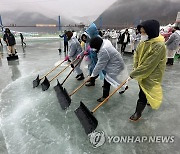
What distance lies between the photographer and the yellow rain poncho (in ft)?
7.66

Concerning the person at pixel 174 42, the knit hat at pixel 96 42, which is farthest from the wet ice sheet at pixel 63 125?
the person at pixel 174 42

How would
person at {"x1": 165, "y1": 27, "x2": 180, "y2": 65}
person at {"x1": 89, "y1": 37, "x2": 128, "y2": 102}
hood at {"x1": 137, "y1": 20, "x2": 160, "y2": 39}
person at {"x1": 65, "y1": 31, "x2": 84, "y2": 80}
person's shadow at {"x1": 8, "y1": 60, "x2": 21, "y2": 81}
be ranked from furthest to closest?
person at {"x1": 165, "y1": 27, "x2": 180, "y2": 65} → person's shadow at {"x1": 8, "y1": 60, "x2": 21, "y2": 81} → person at {"x1": 65, "y1": 31, "x2": 84, "y2": 80} → person at {"x1": 89, "y1": 37, "x2": 128, "y2": 102} → hood at {"x1": 137, "y1": 20, "x2": 160, "y2": 39}

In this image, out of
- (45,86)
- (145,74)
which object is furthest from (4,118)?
(145,74)

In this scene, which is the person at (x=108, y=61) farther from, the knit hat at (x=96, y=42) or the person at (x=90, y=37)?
the person at (x=90, y=37)

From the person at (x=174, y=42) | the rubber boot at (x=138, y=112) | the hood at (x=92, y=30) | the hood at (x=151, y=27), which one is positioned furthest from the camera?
the person at (x=174, y=42)

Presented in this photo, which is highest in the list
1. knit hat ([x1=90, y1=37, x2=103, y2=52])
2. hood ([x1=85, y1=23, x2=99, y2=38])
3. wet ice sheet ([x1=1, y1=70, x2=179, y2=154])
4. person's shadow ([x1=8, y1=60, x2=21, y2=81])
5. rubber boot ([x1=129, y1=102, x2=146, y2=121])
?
hood ([x1=85, y1=23, x2=99, y2=38])

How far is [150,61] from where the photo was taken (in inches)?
93.2

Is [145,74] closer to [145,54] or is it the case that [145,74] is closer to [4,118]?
[145,54]

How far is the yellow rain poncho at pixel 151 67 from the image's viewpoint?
2336 millimetres

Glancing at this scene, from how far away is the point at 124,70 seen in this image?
11.2ft

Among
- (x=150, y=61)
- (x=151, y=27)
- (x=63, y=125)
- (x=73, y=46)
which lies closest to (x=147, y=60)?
(x=150, y=61)

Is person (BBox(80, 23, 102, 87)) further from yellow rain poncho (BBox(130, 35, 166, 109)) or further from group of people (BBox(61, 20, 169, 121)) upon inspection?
yellow rain poncho (BBox(130, 35, 166, 109))

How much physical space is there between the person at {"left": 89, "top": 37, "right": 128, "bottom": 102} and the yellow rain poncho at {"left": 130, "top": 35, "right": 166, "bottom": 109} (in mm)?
634

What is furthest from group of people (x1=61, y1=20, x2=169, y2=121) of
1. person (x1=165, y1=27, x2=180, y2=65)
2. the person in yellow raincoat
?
person (x1=165, y1=27, x2=180, y2=65)
